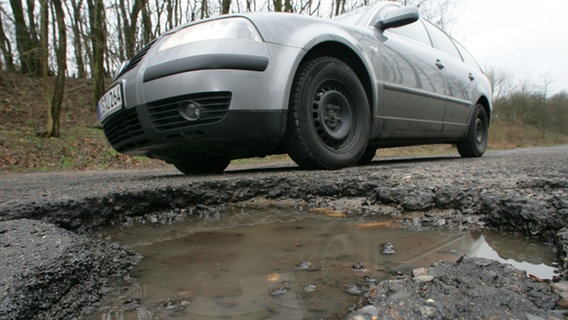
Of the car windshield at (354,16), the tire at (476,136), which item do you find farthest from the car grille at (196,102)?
the tire at (476,136)

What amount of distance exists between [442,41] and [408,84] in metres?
1.33

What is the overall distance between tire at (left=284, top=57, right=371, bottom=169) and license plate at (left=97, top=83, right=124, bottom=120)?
1.15 meters

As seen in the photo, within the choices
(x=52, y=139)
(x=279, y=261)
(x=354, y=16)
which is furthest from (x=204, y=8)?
(x=279, y=261)

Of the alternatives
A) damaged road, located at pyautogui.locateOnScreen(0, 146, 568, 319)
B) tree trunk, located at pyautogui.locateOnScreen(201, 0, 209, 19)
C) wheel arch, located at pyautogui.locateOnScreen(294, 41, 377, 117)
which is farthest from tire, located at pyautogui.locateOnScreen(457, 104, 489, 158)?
tree trunk, located at pyautogui.locateOnScreen(201, 0, 209, 19)

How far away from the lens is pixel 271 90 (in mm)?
2338

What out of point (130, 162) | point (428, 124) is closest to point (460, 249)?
point (428, 124)

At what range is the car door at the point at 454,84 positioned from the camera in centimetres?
392

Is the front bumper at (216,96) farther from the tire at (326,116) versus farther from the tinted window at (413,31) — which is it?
the tinted window at (413,31)

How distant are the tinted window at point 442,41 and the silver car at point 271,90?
2.69 feet

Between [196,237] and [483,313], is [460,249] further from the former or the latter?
[196,237]

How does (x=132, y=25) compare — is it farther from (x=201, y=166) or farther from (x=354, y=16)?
(x=354, y=16)

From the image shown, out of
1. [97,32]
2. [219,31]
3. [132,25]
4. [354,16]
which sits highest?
[132,25]

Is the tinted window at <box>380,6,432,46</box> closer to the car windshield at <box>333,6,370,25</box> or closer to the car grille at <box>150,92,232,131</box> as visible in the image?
the car windshield at <box>333,6,370,25</box>

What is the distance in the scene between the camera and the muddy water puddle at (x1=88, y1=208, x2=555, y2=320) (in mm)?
815
